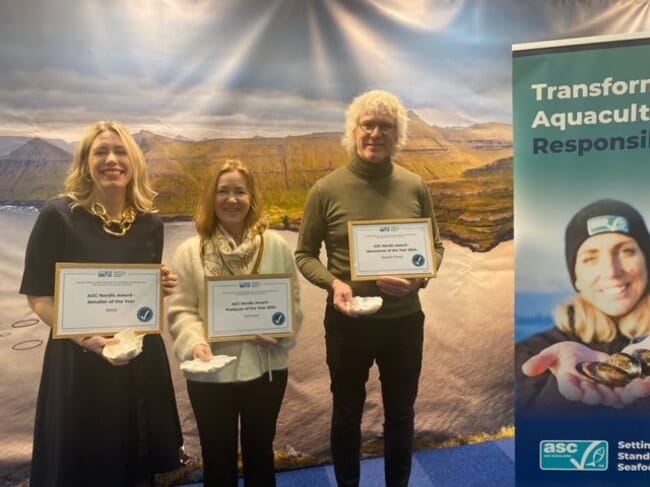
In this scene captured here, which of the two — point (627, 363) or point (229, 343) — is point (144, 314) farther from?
point (627, 363)

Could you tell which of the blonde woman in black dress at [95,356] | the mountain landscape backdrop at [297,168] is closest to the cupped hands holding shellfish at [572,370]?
the mountain landscape backdrop at [297,168]

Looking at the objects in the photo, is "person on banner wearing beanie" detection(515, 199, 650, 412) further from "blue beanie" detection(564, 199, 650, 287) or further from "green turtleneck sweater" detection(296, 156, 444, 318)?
"green turtleneck sweater" detection(296, 156, 444, 318)

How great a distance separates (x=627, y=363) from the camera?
72.9 inches

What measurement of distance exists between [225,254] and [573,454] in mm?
1475

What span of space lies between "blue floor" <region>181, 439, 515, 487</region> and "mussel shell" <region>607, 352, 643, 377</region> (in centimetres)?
93

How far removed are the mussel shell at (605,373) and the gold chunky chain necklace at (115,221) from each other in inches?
67.5

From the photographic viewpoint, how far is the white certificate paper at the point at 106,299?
6.09 feet

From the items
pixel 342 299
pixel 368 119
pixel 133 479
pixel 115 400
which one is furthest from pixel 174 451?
pixel 368 119

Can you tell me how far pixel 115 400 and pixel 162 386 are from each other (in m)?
0.17

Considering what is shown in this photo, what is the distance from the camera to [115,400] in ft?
6.40

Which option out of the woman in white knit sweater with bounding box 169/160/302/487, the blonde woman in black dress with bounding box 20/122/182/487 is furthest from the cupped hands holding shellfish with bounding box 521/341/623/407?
the blonde woman in black dress with bounding box 20/122/182/487

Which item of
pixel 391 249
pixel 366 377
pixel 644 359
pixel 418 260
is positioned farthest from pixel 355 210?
pixel 644 359

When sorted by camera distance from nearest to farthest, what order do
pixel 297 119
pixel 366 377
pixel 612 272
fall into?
pixel 612 272
pixel 366 377
pixel 297 119

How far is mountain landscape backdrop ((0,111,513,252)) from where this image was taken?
213cm
